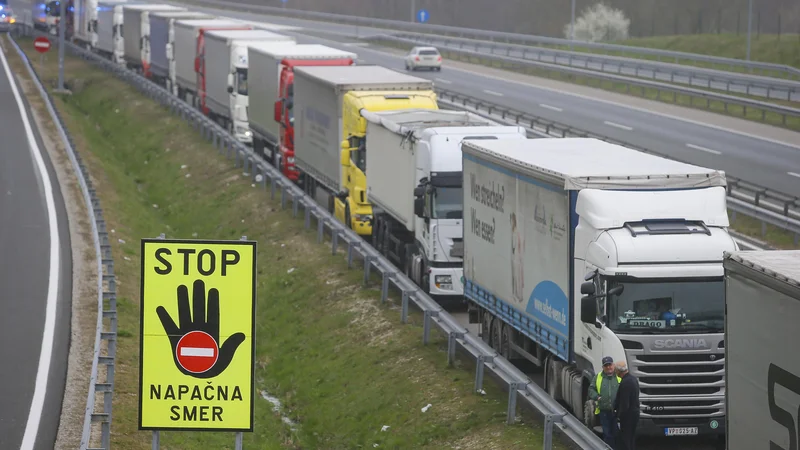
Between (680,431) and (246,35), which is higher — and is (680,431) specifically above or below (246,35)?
below

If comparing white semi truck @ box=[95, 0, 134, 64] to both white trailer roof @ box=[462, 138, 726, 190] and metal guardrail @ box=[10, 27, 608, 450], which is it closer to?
metal guardrail @ box=[10, 27, 608, 450]

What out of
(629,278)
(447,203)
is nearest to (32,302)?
(447,203)

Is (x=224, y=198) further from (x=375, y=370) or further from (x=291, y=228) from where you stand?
(x=375, y=370)

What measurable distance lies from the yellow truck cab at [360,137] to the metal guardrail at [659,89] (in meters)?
21.1

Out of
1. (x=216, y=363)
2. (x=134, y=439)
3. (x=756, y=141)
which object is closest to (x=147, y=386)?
(x=216, y=363)

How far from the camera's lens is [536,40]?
7819 cm

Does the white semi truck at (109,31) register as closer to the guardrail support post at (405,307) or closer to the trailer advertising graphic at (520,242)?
the guardrail support post at (405,307)

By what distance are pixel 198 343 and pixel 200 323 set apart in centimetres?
16

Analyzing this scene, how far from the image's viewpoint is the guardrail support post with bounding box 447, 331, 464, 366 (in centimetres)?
1886

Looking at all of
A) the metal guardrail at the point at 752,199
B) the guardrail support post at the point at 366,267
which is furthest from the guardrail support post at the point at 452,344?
the metal guardrail at the point at 752,199

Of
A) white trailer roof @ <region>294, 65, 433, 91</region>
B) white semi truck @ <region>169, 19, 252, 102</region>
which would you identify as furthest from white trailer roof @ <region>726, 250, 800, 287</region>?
white semi truck @ <region>169, 19, 252, 102</region>

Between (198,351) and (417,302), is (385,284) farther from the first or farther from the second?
(198,351)

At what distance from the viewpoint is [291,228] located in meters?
31.4

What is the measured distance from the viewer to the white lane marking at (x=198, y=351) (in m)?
9.99
